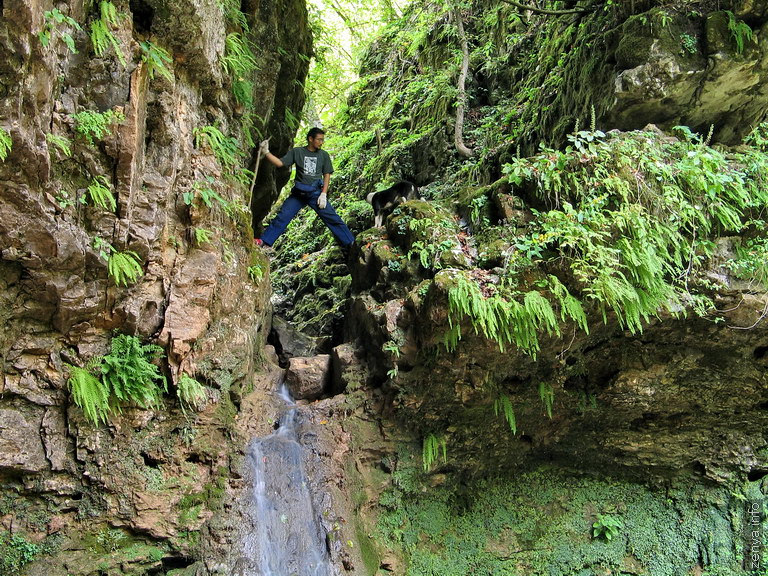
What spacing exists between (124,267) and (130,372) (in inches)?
43.9

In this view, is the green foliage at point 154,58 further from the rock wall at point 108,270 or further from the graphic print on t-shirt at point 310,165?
the graphic print on t-shirt at point 310,165

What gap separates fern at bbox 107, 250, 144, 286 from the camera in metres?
5.12

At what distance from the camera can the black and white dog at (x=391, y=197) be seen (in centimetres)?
880

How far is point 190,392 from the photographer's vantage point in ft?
18.9

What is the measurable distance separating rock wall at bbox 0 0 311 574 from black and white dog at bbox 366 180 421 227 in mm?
3123

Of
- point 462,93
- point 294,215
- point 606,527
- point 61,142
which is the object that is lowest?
point 606,527

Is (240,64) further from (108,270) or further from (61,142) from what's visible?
(108,270)

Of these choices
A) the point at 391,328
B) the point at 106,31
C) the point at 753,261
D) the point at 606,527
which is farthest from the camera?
the point at 606,527

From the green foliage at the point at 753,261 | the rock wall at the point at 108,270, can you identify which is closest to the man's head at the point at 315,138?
the rock wall at the point at 108,270

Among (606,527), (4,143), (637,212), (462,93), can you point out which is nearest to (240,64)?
(4,143)

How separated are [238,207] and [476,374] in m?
3.99

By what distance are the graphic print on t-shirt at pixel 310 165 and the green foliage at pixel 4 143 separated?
462cm

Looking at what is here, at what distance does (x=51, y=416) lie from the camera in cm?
506

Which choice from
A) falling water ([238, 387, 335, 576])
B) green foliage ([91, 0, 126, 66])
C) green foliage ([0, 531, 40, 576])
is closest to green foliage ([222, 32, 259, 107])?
green foliage ([91, 0, 126, 66])
